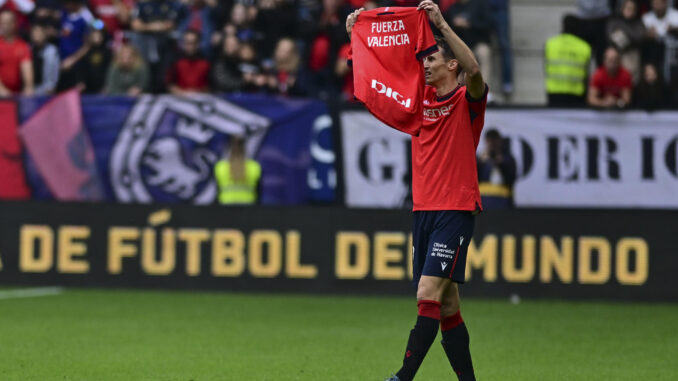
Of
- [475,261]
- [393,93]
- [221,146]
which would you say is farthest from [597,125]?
[393,93]

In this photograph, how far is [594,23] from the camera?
16.4 metres

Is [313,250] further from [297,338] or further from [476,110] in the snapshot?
[476,110]

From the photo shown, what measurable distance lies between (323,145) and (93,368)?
23.7 ft

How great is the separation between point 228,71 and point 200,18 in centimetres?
160

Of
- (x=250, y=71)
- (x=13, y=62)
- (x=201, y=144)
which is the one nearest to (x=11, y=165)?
(x=13, y=62)

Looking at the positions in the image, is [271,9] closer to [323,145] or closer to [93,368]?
[323,145]

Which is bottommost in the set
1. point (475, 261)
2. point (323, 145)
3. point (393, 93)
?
point (475, 261)

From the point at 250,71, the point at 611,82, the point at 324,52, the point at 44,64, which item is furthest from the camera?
the point at 44,64

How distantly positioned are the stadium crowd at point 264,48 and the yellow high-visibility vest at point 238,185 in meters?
1.44

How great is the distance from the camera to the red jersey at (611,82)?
1546cm

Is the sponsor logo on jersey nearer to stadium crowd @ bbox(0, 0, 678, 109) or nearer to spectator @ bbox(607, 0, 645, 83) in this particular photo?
stadium crowd @ bbox(0, 0, 678, 109)

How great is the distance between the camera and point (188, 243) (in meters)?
14.7

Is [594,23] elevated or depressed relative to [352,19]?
depressed

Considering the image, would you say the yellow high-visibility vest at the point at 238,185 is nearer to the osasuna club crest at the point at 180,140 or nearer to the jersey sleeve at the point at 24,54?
the osasuna club crest at the point at 180,140
